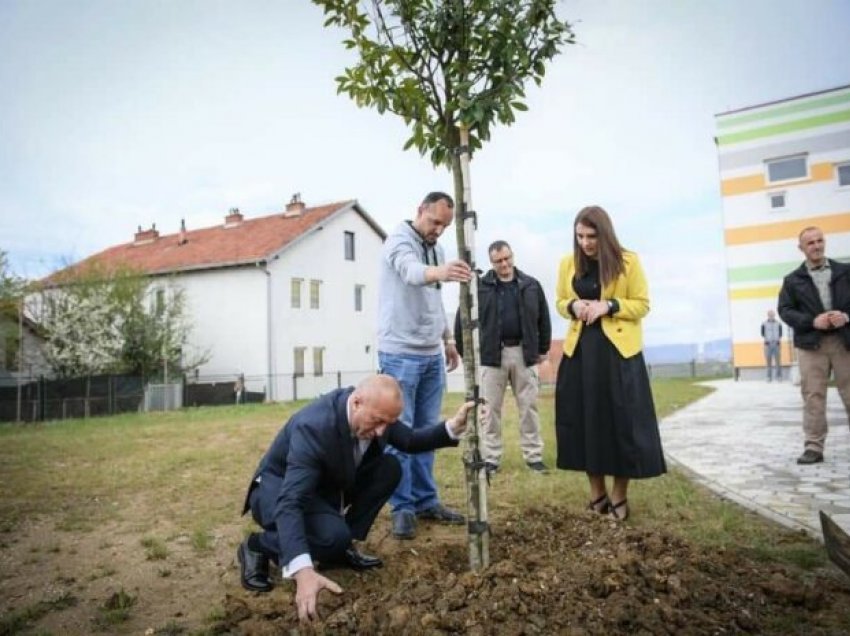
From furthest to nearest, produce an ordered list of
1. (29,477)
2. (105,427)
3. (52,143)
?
(105,427) → (52,143) → (29,477)

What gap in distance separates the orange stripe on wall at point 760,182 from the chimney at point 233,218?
73.5ft

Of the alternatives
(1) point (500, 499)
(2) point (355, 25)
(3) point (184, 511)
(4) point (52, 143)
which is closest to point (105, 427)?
(4) point (52, 143)

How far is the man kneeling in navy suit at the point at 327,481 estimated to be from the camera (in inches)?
110

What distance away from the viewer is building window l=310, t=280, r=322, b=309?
28297mm

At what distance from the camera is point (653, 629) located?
2.36 meters

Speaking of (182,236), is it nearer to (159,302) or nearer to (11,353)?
(159,302)

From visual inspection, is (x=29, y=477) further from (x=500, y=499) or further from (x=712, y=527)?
(x=712, y=527)

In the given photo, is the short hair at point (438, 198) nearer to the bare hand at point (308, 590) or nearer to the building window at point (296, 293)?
the bare hand at point (308, 590)

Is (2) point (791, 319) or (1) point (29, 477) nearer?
(2) point (791, 319)

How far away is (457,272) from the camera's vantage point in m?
3.11

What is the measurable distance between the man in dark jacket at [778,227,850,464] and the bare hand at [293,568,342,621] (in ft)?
17.5

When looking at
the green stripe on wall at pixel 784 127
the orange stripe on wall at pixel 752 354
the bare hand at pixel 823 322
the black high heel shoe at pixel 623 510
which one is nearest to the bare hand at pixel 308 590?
the black high heel shoe at pixel 623 510

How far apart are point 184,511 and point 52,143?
7.53m

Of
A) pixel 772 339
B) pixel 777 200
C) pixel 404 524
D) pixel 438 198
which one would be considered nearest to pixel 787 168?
pixel 777 200
